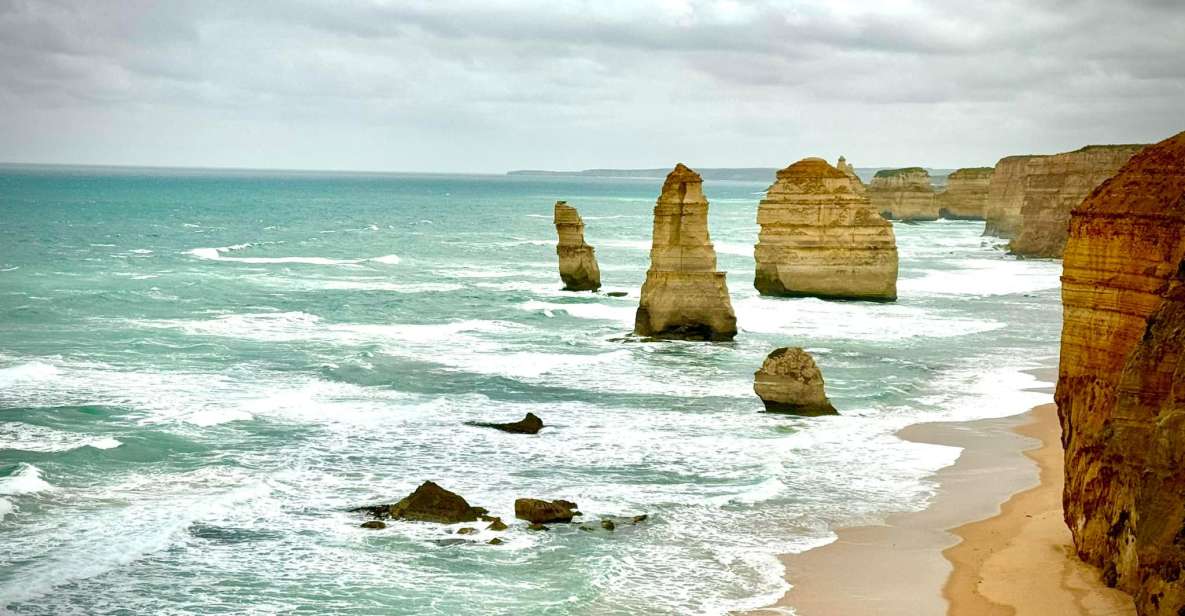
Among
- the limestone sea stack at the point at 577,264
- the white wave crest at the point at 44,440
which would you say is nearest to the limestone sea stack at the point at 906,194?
the limestone sea stack at the point at 577,264

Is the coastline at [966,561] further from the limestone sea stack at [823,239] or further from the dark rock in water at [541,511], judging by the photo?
the limestone sea stack at [823,239]

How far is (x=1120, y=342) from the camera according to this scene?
16453 mm

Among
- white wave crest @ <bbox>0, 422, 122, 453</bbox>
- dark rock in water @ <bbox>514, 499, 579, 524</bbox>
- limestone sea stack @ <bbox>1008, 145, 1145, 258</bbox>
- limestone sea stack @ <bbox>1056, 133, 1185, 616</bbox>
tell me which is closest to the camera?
limestone sea stack @ <bbox>1056, 133, 1185, 616</bbox>

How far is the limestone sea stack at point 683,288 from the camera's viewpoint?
39.9 m

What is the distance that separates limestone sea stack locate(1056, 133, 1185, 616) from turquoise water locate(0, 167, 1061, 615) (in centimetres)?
436

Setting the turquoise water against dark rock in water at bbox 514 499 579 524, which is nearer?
the turquoise water

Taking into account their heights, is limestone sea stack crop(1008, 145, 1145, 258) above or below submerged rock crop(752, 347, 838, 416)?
above

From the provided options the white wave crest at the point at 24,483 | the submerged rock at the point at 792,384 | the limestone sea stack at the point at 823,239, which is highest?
the limestone sea stack at the point at 823,239

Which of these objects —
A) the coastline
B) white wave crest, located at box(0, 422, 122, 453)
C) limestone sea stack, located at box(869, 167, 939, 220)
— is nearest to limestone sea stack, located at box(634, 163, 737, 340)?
the coastline

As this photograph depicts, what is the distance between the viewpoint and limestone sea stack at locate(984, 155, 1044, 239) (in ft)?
308

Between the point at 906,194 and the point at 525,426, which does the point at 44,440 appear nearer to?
the point at 525,426

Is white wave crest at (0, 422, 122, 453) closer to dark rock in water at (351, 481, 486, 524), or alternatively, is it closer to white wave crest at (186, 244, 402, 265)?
dark rock in water at (351, 481, 486, 524)

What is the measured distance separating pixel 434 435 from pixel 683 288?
15.2m

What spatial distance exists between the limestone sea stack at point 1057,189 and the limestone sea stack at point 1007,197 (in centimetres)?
1510
